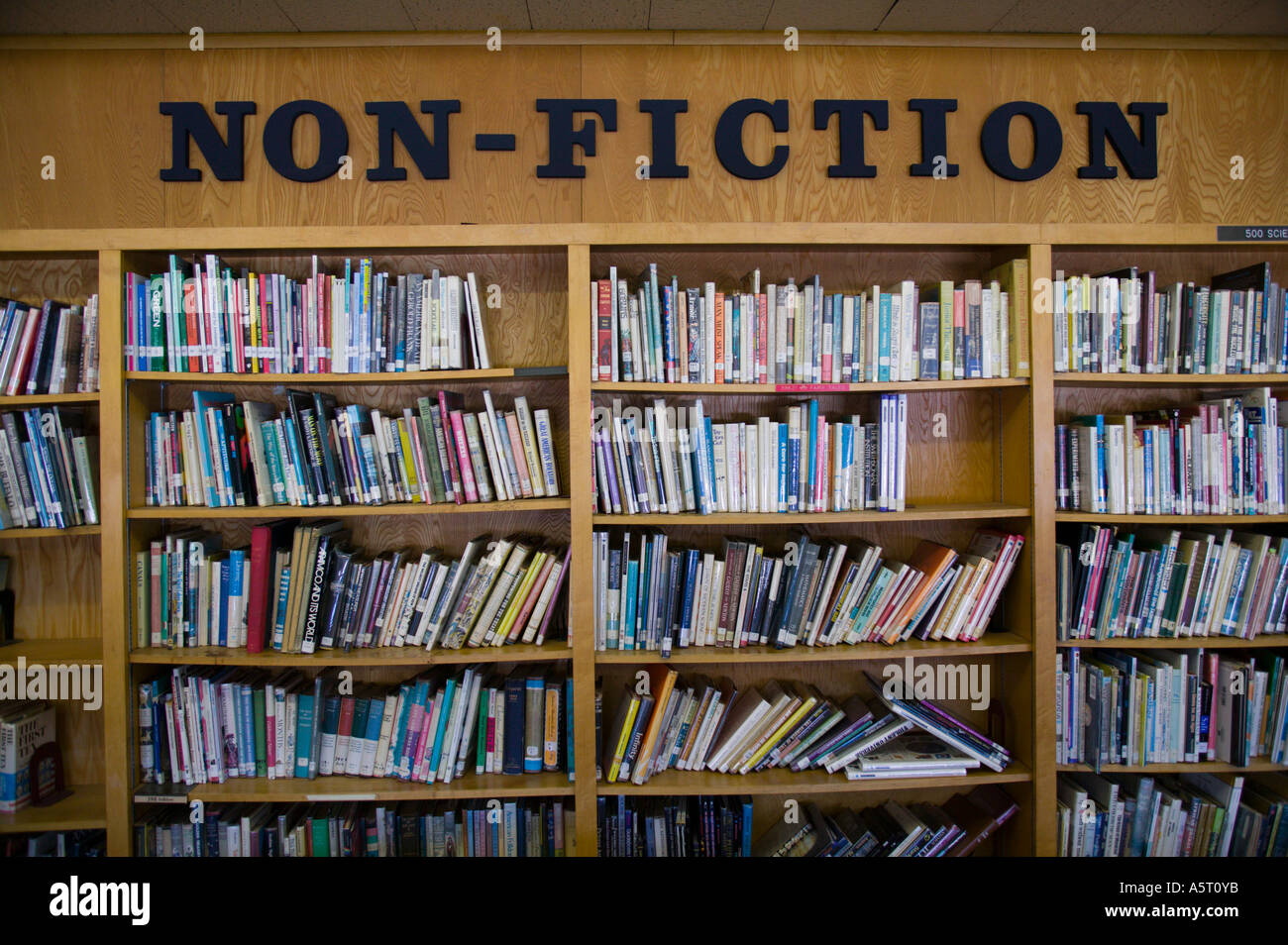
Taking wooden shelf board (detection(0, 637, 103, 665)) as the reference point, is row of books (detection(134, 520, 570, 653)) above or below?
above

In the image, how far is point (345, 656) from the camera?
221cm

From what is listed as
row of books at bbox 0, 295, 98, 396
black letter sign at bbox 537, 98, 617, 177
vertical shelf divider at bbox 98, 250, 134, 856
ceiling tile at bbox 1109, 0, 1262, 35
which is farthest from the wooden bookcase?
ceiling tile at bbox 1109, 0, 1262, 35

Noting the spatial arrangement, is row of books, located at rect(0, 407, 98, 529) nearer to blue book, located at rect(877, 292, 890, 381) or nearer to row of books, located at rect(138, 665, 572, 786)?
row of books, located at rect(138, 665, 572, 786)

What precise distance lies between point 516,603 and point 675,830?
85cm

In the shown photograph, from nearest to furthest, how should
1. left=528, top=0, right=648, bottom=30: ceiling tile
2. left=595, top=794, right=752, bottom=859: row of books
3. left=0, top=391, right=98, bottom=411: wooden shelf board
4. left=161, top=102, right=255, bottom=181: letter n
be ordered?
left=0, top=391, right=98, bottom=411: wooden shelf board < left=595, top=794, right=752, bottom=859: row of books < left=528, top=0, right=648, bottom=30: ceiling tile < left=161, top=102, right=255, bottom=181: letter n

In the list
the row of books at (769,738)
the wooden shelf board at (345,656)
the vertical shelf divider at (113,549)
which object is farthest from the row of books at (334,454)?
the row of books at (769,738)

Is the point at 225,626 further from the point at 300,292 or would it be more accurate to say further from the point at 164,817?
the point at 300,292

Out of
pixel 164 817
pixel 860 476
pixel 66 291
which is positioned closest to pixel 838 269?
pixel 860 476

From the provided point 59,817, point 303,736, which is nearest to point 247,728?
point 303,736

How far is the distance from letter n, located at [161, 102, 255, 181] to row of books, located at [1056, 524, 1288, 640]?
9.55 feet

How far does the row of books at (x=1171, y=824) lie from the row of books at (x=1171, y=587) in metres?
0.48

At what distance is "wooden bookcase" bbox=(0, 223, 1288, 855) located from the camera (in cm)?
219

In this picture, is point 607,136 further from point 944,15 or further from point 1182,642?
point 1182,642

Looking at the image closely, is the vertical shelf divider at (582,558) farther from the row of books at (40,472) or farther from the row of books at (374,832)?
the row of books at (40,472)
